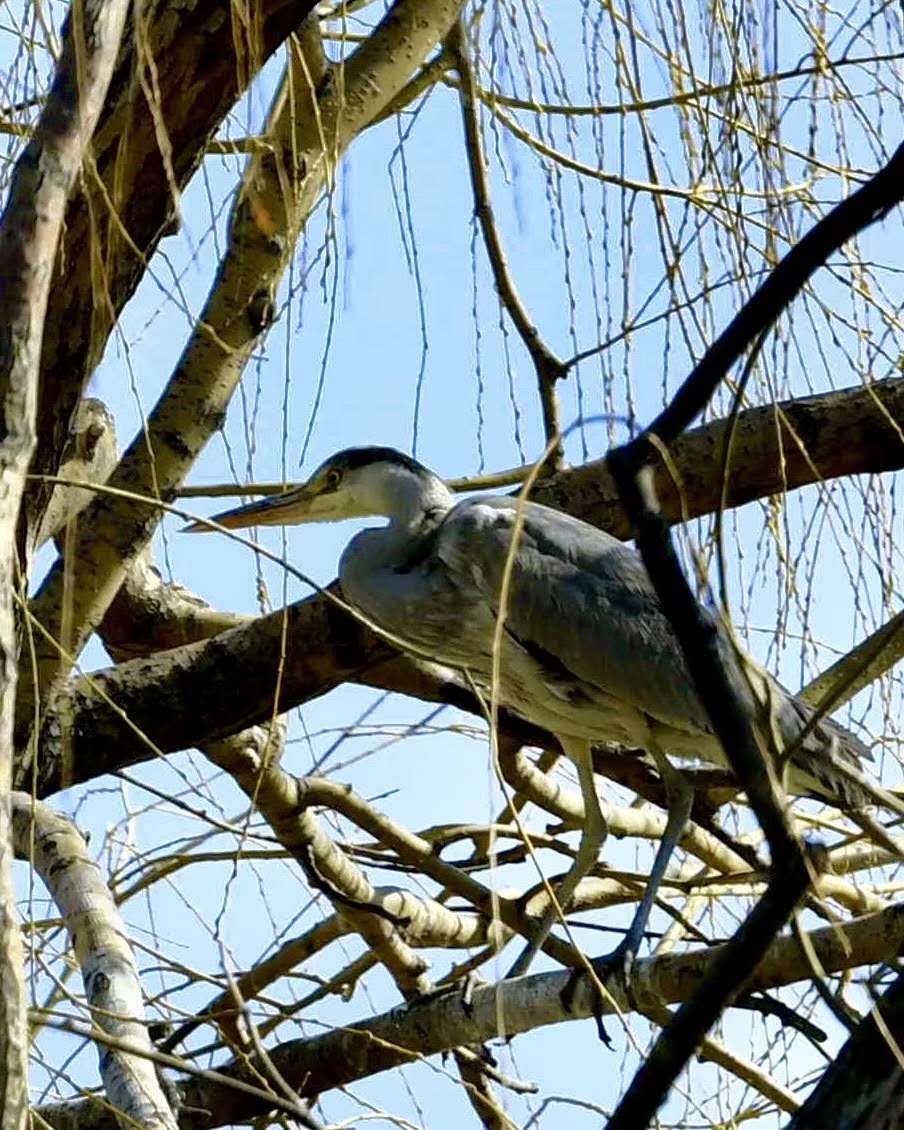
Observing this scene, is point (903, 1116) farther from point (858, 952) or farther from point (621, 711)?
point (621, 711)

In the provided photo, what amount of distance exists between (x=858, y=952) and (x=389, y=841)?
101 centimetres

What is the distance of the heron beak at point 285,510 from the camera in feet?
12.2

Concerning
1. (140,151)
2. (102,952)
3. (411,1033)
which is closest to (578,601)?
(411,1033)

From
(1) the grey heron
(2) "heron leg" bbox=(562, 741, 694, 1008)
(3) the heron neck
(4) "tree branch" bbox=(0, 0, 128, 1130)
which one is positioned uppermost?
(3) the heron neck

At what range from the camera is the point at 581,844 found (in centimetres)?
335

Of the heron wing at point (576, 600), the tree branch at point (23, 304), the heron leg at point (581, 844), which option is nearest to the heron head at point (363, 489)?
the heron wing at point (576, 600)

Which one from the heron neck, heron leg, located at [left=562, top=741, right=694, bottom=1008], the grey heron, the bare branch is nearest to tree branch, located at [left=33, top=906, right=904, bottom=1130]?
heron leg, located at [left=562, top=741, right=694, bottom=1008]

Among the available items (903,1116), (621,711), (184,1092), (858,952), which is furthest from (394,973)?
(903,1116)

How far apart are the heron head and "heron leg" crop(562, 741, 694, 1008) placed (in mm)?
942

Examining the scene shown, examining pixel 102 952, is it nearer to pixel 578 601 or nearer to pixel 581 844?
pixel 581 844

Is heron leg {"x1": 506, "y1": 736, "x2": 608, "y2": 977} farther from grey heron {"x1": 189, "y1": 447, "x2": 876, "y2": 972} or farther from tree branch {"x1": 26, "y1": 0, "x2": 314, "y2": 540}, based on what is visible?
tree branch {"x1": 26, "y1": 0, "x2": 314, "y2": 540}

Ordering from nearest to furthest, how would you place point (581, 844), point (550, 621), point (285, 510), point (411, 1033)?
point (411, 1033) < point (581, 844) < point (550, 621) < point (285, 510)

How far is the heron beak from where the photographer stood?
12.2 ft

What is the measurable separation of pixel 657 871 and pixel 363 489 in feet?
4.13
